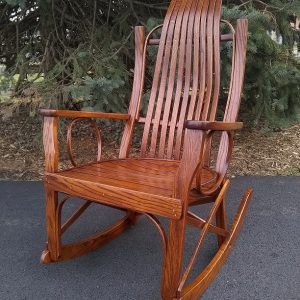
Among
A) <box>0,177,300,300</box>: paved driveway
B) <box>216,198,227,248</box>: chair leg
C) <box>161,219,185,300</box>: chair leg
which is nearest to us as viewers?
<box>161,219,185,300</box>: chair leg

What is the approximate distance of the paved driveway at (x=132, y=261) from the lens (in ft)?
4.67

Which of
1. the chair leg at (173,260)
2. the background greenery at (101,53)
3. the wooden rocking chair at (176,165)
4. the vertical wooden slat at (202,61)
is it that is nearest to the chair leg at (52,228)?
the wooden rocking chair at (176,165)

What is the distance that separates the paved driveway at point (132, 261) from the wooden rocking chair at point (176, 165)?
0.08 m

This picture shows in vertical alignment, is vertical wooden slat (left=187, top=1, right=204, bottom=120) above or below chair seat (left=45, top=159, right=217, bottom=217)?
above

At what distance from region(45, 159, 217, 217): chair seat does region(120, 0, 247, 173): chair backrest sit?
0.26 m

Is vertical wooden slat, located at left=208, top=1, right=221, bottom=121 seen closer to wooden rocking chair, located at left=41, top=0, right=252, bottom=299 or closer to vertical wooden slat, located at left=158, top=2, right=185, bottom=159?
wooden rocking chair, located at left=41, top=0, right=252, bottom=299

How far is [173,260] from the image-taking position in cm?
117

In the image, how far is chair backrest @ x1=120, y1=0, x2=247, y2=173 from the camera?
1819 mm

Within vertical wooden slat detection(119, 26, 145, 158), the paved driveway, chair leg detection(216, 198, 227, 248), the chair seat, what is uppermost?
vertical wooden slat detection(119, 26, 145, 158)

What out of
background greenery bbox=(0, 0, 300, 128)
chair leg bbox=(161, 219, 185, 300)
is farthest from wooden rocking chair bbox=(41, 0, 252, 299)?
background greenery bbox=(0, 0, 300, 128)

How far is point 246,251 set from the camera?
1.71 m

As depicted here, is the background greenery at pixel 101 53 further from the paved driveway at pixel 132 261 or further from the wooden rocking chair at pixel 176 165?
the paved driveway at pixel 132 261

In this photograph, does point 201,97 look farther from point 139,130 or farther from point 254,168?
point 139,130

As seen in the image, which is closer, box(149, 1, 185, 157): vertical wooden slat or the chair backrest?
the chair backrest
